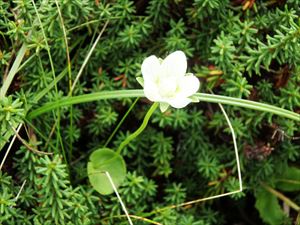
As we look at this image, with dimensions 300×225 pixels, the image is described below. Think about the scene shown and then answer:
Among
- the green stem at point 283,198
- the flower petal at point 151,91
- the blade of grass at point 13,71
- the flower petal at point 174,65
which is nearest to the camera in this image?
the flower petal at point 151,91

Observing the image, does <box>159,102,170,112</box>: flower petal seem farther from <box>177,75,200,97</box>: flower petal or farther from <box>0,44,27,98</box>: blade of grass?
<box>0,44,27,98</box>: blade of grass

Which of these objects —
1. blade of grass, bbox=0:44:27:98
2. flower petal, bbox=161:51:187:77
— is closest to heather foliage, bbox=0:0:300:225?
blade of grass, bbox=0:44:27:98

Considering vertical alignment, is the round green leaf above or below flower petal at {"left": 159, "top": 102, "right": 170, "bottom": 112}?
below

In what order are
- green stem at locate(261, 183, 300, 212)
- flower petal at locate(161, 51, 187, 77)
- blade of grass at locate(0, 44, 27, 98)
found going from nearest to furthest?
1. flower petal at locate(161, 51, 187, 77)
2. blade of grass at locate(0, 44, 27, 98)
3. green stem at locate(261, 183, 300, 212)

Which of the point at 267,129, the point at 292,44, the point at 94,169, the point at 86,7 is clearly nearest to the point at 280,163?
the point at 267,129

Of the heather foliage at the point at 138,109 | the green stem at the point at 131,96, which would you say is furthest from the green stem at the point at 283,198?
the green stem at the point at 131,96

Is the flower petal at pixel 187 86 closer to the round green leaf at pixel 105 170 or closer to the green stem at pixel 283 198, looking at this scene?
the round green leaf at pixel 105 170
